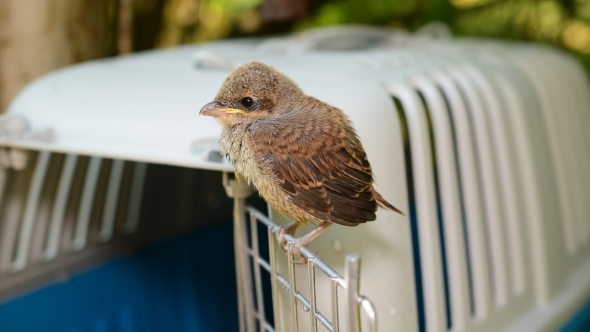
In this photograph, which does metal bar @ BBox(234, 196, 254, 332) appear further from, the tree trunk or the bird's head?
the tree trunk

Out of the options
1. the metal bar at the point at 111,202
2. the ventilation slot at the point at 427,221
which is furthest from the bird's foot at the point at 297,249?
the metal bar at the point at 111,202

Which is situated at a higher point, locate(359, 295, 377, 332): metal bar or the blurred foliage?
the blurred foliage

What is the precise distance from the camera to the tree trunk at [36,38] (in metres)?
1.35

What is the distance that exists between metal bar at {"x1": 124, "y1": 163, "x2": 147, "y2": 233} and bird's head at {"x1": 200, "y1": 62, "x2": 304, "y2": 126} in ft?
2.38

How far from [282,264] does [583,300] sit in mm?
740

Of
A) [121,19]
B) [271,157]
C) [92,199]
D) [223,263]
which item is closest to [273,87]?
[271,157]

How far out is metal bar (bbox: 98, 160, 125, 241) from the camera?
1.29 metres

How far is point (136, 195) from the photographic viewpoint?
137 cm

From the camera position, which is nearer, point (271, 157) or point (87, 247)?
point (271, 157)

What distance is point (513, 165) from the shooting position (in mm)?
1071

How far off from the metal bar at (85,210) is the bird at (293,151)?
619 millimetres

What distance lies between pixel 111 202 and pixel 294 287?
75 centimetres

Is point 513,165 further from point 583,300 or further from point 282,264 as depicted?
point 282,264

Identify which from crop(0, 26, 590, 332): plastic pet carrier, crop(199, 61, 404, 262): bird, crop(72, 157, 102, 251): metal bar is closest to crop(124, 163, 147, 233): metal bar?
crop(0, 26, 590, 332): plastic pet carrier
